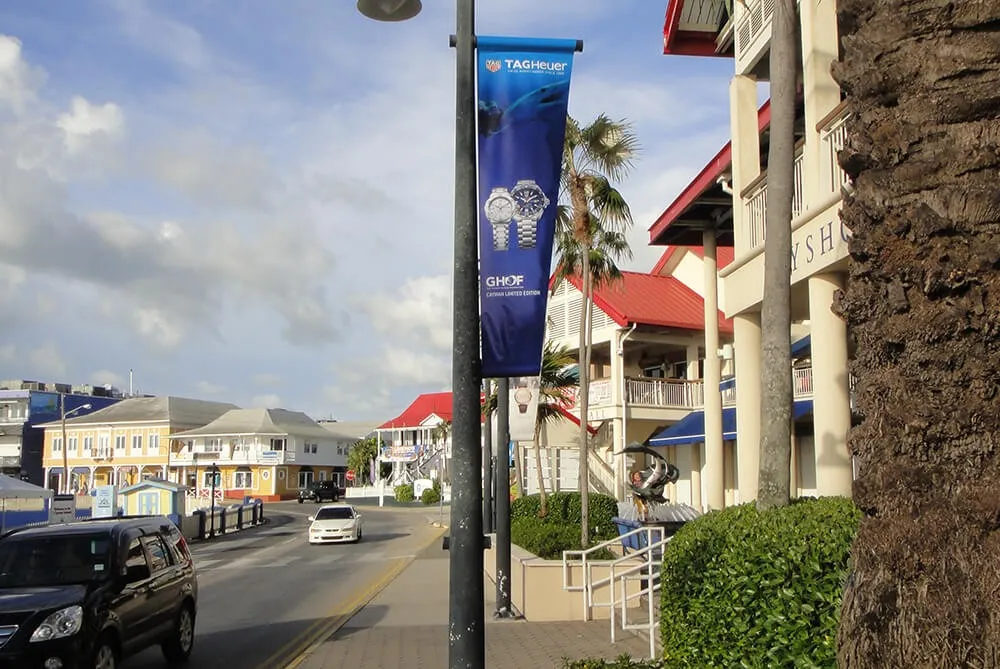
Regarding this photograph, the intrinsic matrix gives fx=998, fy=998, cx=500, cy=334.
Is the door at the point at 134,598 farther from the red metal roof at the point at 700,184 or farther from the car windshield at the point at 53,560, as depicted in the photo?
the red metal roof at the point at 700,184

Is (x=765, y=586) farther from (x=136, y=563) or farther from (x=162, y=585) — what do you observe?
(x=162, y=585)

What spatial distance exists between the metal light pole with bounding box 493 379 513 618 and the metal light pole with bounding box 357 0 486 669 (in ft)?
26.1

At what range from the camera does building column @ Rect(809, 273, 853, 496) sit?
1077 centimetres

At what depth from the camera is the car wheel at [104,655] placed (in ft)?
29.0

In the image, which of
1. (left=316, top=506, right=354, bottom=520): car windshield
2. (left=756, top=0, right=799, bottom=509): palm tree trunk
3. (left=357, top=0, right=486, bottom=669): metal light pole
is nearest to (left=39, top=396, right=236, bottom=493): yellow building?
(left=316, top=506, right=354, bottom=520): car windshield

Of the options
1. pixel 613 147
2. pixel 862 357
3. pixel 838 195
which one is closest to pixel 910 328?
pixel 862 357

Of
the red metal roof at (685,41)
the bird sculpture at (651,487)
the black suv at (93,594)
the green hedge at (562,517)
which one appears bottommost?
the green hedge at (562,517)

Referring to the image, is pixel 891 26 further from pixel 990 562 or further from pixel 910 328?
pixel 990 562

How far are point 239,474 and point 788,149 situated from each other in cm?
8244

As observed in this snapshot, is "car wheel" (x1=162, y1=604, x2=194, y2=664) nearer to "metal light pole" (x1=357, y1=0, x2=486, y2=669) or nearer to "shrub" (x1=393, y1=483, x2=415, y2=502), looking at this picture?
"metal light pole" (x1=357, y1=0, x2=486, y2=669)

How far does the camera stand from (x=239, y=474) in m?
85.7

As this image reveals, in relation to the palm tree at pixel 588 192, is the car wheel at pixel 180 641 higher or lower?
lower

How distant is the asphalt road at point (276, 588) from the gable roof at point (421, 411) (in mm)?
43586

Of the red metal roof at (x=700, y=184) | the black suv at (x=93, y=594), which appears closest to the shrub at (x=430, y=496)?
the red metal roof at (x=700, y=184)
